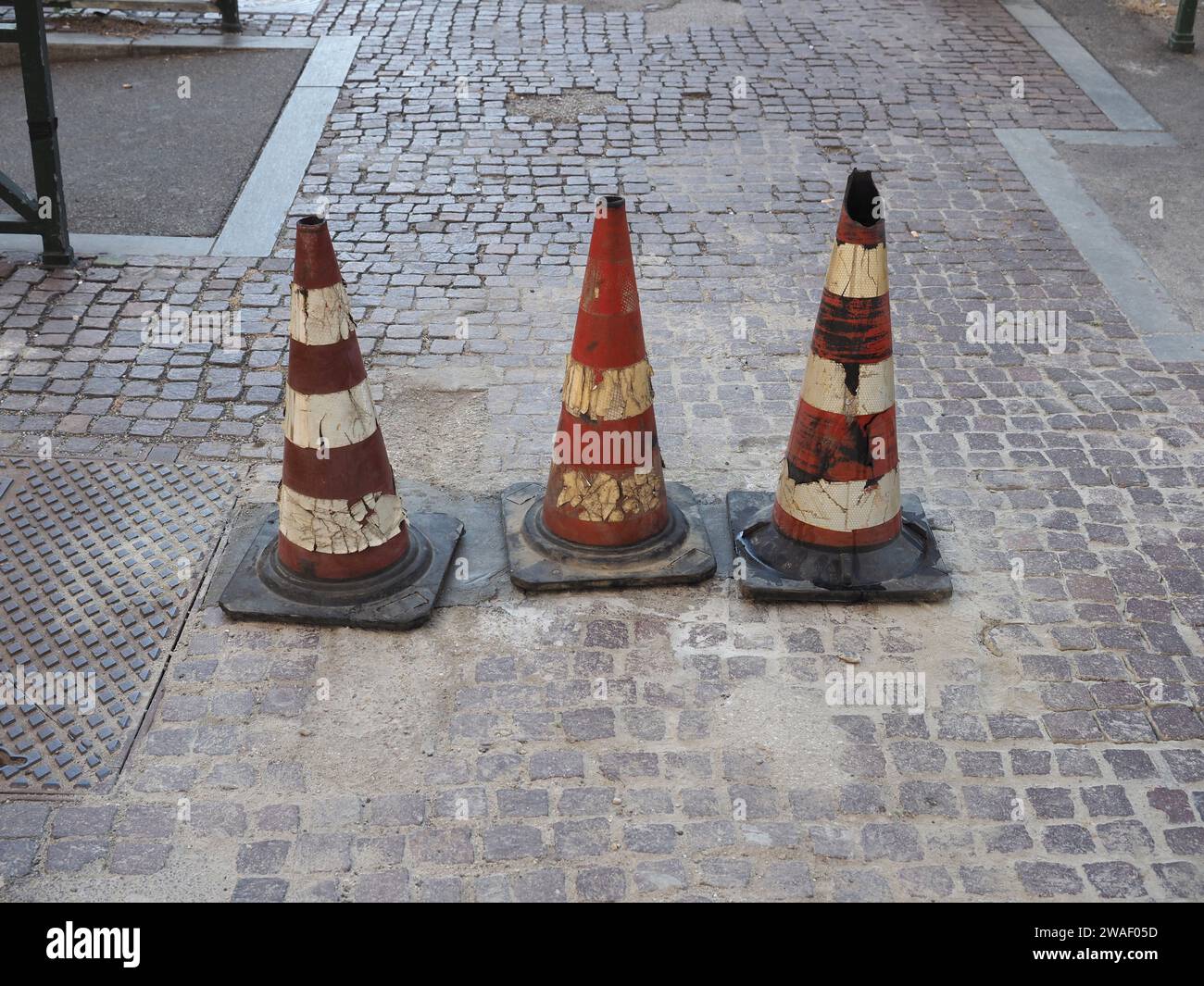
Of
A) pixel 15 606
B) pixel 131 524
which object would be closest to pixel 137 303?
pixel 131 524

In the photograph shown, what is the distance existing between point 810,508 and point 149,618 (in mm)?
2308

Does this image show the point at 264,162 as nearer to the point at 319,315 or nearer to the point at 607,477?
the point at 319,315

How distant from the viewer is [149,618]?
4254 mm

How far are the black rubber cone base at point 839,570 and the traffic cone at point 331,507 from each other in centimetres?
111

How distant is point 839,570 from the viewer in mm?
4371

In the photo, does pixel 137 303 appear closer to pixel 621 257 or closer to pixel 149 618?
pixel 149 618

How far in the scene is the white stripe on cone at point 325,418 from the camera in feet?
13.3

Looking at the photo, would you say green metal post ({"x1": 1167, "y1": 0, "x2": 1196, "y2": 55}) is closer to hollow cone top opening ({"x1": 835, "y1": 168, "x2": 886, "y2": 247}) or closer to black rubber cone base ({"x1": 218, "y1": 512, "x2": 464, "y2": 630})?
hollow cone top opening ({"x1": 835, "y1": 168, "x2": 886, "y2": 247})

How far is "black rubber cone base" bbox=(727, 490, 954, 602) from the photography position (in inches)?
171

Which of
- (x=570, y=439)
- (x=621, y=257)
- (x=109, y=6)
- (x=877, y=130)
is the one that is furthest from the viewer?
(x=109, y=6)

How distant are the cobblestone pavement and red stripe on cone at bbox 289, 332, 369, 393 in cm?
83

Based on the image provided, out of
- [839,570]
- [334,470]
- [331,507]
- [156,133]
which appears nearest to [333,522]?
[331,507]

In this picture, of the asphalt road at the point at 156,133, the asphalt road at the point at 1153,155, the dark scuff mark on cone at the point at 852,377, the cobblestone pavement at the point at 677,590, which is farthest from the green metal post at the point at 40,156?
the asphalt road at the point at 1153,155

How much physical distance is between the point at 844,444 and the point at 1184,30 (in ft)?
25.6
